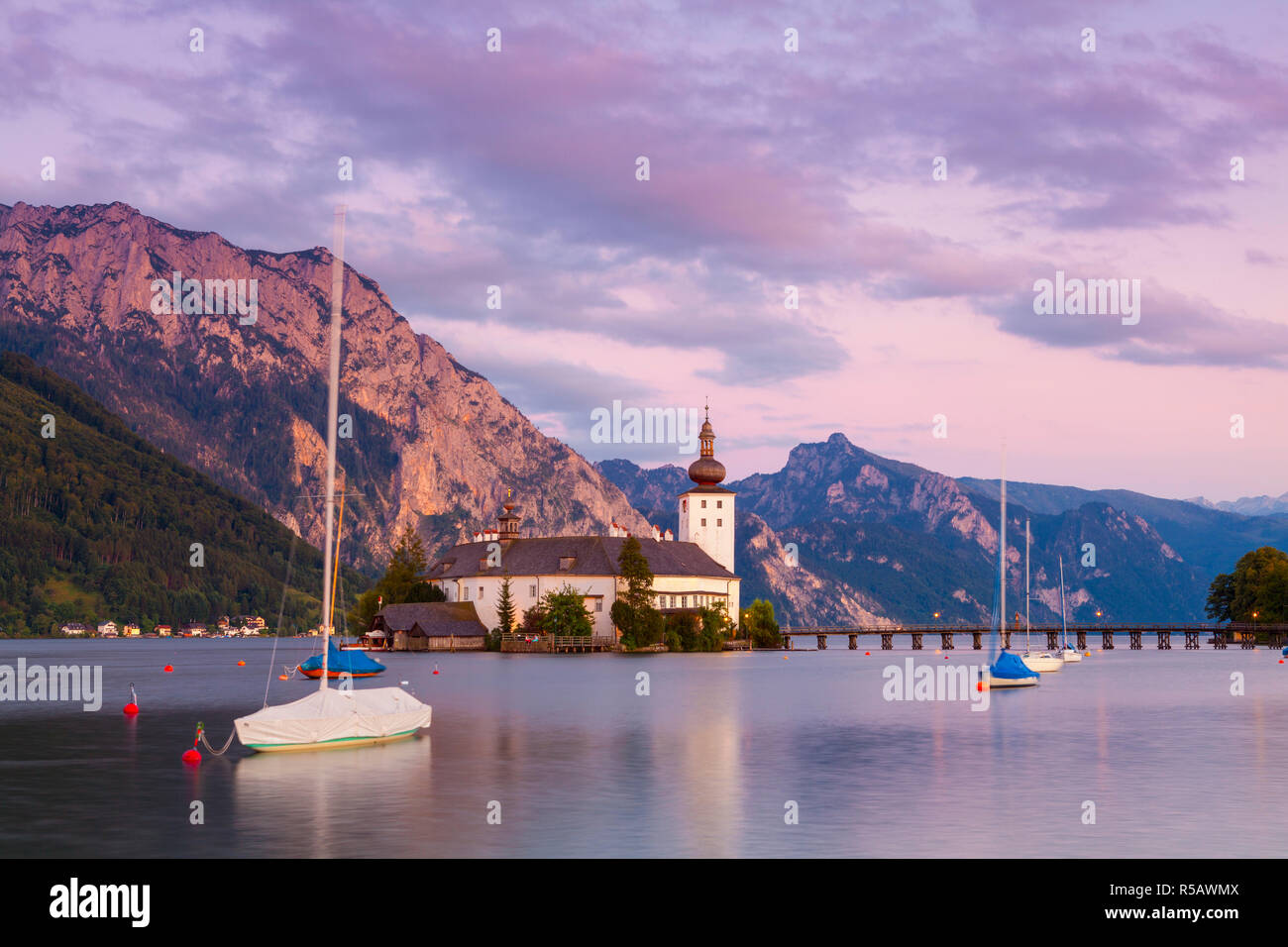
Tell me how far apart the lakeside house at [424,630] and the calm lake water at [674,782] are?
10541 centimetres


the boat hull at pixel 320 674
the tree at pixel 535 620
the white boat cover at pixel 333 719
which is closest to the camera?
the white boat cover at pixel 333 719

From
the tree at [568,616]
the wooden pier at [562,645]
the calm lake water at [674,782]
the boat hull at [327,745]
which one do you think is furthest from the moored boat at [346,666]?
the boat hull at [327,745]

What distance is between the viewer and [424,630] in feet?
636

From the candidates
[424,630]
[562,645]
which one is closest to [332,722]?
[562,645]

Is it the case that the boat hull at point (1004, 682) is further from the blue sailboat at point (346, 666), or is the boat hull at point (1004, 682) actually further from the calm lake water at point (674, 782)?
the blue sailboat at point (346, 666)

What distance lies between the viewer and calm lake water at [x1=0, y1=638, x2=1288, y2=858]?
3344 cm

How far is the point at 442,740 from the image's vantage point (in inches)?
2287

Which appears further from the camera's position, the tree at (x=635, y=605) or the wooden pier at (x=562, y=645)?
the tree at (x=635, y=605)

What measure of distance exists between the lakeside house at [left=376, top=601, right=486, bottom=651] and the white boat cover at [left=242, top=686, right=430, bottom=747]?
137706mm

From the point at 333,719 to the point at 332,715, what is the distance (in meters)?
0.22

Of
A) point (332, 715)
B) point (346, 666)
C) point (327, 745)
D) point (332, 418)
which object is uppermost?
point (332, 418)

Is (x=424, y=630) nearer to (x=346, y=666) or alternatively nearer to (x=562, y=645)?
(x=562, y=645)

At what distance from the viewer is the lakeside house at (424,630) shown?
194 m

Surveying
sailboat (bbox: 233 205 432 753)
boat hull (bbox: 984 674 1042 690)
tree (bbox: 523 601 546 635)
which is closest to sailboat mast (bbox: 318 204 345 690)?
sailboat (bbox: 233 205 432 753)
